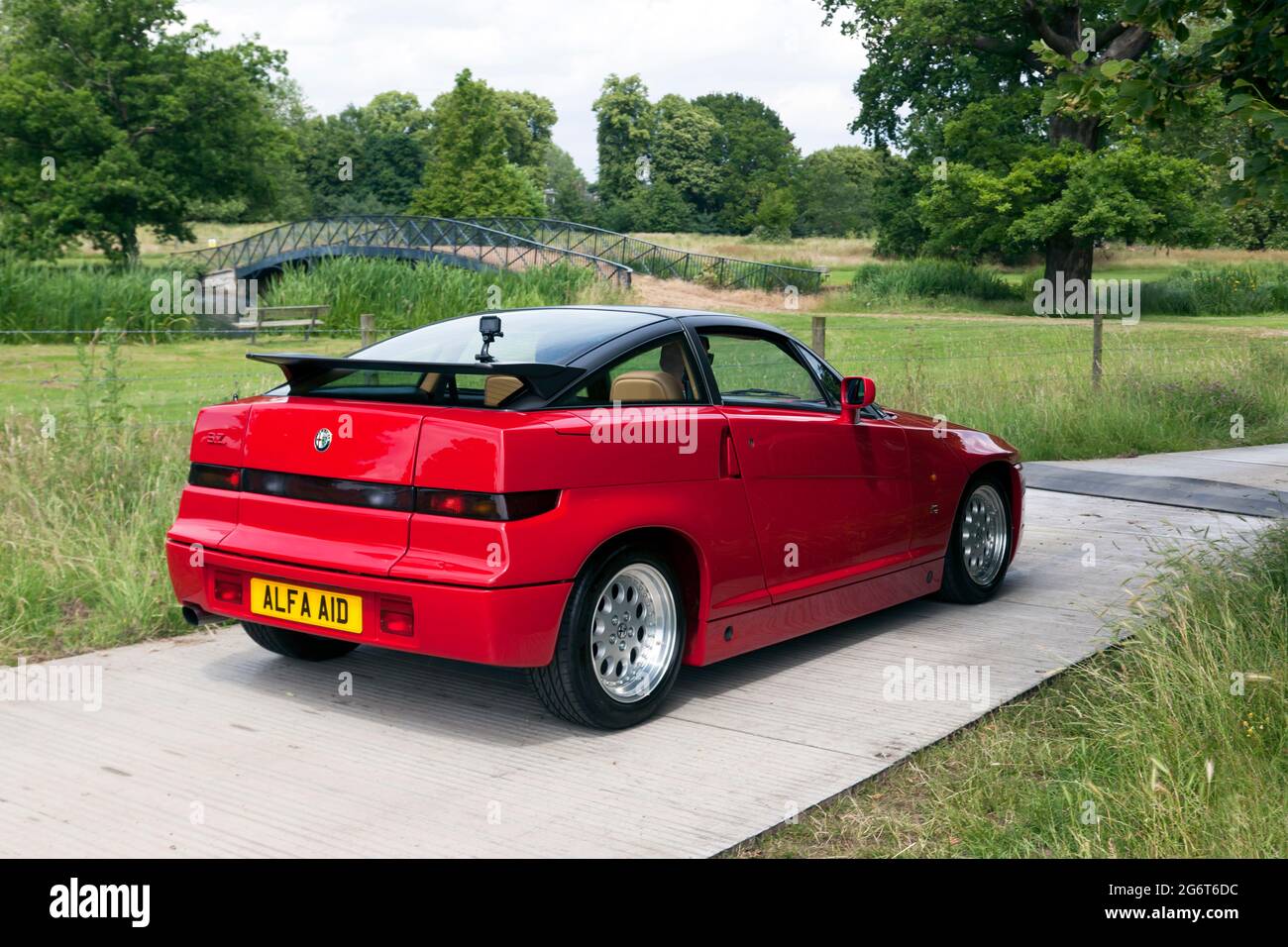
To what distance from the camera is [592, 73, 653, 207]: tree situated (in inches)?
4562

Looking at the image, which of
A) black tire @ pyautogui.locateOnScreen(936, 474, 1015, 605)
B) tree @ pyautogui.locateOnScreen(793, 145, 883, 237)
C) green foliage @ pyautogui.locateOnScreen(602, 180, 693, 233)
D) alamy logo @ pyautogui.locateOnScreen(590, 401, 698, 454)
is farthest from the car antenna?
tree @ pyautogui.locateOnScreen(793, 145, 883, 237)

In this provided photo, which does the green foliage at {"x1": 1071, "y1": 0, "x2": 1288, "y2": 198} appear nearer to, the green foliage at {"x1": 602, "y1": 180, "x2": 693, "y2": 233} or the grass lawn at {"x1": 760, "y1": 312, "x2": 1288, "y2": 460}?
the grass lawn at {"x1": 760, "y1": 312, "x2": 1288, "y2": 460}

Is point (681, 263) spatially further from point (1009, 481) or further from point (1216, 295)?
point (1009, 481)

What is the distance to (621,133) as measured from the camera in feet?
388

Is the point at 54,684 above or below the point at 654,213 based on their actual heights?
below

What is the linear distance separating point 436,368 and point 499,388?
10.7 inches

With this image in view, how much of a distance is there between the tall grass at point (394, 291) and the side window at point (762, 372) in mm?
18372

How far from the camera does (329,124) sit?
377 feet

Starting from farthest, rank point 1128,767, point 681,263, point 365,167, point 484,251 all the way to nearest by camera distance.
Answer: point 365,167 → point 681,263 → point 484,251 → point 1128,767

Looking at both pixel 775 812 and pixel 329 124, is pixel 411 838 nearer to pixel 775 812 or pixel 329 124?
pixel 775 812

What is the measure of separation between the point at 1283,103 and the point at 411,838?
492cm

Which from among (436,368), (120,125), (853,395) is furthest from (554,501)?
(120,125)

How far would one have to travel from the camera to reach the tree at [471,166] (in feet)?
243

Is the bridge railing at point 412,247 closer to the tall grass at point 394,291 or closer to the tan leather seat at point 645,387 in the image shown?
the tall grass at point 394,291
